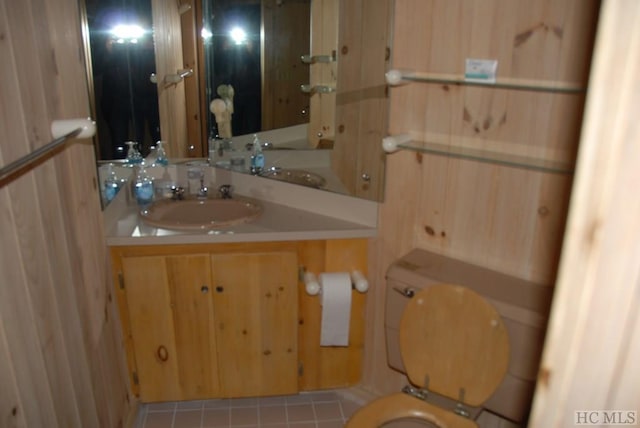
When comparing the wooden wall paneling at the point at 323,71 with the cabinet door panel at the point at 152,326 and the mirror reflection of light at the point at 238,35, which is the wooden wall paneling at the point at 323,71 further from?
the cabinet door panel at the point at 152,326

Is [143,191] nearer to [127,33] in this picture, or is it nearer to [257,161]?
[257,161]

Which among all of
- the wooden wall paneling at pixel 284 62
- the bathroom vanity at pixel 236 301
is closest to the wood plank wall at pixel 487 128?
the bathroom vanity at pixel 236 301

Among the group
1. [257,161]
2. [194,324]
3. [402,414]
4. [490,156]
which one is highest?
[490,156]

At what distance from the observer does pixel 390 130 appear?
196 cm

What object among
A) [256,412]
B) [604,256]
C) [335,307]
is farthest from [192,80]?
[604,256]

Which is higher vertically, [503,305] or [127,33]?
[127,33]

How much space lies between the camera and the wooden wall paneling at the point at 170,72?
232 cm

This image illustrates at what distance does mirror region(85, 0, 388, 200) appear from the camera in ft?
6.88

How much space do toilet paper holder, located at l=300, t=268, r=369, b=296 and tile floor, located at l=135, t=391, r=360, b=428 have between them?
23.7 inches

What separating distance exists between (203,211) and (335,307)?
0.74 metres

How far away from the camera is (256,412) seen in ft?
7.55

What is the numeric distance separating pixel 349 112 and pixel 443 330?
100cm

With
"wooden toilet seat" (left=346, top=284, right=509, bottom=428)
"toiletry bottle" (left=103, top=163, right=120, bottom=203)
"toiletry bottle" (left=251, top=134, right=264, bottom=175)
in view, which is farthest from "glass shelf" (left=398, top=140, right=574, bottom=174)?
"toiletry bottle" (left=103, top=163, right=120, bottom=203)

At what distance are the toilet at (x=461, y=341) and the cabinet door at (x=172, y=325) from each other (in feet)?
2.37
